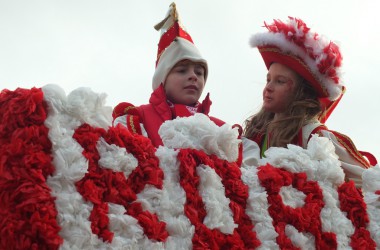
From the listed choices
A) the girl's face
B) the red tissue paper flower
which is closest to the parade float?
the red tissue paper flower

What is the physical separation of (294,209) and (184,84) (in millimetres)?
1126

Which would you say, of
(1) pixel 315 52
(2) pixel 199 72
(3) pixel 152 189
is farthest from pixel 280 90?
(3) pixel 152 189

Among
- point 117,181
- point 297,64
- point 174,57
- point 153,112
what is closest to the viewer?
point 117,181

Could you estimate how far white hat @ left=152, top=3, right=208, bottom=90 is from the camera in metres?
2.51

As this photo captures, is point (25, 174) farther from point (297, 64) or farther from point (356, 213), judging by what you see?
point (297, 64)

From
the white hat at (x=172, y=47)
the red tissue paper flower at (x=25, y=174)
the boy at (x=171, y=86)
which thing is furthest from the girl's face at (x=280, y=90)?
the red tissue paper flower at (x=25, y=174)

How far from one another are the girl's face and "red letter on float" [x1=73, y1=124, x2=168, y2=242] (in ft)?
4.05

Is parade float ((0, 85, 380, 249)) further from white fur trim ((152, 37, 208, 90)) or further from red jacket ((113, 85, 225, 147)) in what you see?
white fur trim ((152, 37, 208, 90))

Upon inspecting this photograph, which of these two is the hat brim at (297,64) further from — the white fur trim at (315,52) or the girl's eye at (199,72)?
the girl's eye at (199,72)

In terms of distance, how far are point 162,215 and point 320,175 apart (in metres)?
0.57

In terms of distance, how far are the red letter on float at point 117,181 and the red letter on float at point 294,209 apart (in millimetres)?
337

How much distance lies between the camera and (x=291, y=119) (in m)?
2.29

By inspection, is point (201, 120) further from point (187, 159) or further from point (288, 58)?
point (288, 58)

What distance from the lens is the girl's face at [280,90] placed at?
240 centimetres
